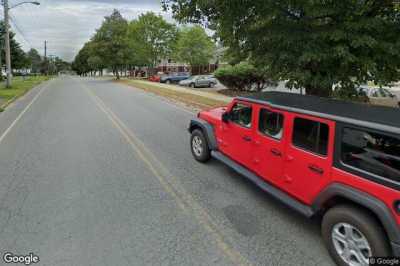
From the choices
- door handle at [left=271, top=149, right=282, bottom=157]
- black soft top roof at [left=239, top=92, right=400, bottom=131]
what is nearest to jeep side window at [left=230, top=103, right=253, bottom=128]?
A: black soft top roof at [left=239, top=92, right=400, bottom=131]

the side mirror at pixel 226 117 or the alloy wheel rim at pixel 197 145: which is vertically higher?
the side mirror at pixel 226 117

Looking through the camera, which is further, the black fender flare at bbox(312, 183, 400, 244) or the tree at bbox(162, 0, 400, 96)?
the tree at bbox(162, 0, 400, 96)

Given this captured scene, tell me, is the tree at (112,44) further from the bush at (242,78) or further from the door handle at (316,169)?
the door handle at (316,169)

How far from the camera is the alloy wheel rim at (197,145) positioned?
246 inches

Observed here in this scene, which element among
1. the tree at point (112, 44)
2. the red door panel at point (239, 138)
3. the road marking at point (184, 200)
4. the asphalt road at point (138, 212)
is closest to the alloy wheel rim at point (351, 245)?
the asphalt road at point (138, 212)

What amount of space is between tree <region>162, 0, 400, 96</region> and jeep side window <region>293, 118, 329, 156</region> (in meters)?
3.15

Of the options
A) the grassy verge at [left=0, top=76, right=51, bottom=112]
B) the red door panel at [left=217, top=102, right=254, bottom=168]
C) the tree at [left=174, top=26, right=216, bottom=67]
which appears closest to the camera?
the red door panel at [left=217, top=102, right=254, bottom=168]

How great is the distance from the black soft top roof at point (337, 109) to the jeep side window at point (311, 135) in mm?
132

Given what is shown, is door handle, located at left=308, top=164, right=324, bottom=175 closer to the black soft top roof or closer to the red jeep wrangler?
the red jeep wrangler

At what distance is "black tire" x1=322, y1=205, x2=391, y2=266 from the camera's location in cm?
266

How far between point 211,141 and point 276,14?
335 cm

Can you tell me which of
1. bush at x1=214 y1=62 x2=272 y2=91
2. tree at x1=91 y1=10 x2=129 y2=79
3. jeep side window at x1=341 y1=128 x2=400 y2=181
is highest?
tree at x1=91 y1=10 x2=129 y2=79

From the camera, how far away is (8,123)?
10656mm

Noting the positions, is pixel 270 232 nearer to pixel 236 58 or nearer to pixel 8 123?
pixel 236 58
